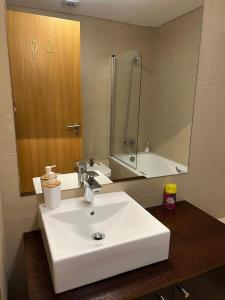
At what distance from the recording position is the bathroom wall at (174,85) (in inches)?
48.5

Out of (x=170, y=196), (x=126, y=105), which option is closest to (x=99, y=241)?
(x=170, y=196)

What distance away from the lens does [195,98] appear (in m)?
1.28

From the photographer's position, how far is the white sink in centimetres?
72

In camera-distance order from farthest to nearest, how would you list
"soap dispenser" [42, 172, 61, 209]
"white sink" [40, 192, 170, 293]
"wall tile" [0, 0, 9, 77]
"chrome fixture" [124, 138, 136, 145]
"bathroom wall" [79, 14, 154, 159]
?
"chrome fixture" [124, 138, 136, 145] → "bathroom wall" [79, 14, 154, 159] → "soap dispenser" [42, 172, 61, 209] → "wall tile" [0, 0, 9, 77] → "white sink" [40, 192, 170, 293]

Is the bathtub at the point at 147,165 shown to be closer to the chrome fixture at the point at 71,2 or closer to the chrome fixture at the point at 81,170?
the chrome fixture at the point at 81,170

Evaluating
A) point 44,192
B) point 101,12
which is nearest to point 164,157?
point 44,192

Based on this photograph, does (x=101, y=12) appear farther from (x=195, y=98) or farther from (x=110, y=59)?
(x=195, y=98)

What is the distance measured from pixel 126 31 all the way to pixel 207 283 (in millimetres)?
A: 1368

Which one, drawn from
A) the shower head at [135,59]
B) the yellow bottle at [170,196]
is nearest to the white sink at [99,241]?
the yellow bottle at [170,196]

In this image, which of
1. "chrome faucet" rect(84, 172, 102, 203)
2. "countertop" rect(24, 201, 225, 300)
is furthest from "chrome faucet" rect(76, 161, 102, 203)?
"countertop" rect(24, 201, 225, 300)

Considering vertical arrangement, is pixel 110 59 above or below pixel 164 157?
above

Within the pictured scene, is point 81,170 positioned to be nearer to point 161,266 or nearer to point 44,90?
point 44,90

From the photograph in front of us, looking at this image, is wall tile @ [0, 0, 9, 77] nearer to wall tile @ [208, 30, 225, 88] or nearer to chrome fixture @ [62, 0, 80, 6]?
chrome fixture @ [62, 0, 80, 6]

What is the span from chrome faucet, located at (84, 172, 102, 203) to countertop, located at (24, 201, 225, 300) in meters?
0.29
